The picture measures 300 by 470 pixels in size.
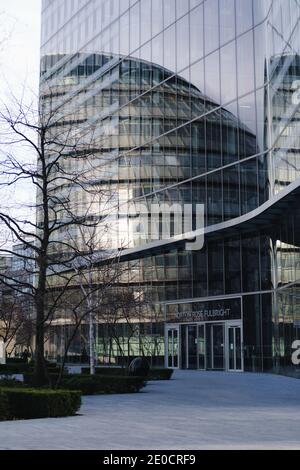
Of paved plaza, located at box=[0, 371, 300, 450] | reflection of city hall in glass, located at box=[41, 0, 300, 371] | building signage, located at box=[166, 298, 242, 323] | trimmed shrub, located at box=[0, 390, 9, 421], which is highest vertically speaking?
reflection of city hall in glass, located at box=[41, 0, 300, 371]

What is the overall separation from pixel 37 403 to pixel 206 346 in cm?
2850

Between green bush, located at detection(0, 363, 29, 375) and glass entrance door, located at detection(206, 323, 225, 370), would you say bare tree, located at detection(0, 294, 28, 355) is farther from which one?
glass entrance door, located at detection(206, 323, 225, 370)

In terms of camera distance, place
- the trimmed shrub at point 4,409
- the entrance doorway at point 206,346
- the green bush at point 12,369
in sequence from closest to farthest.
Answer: the trimmed shrub at point 4,409 → the green bush at point 12,369 → the entrance doorway at point 206,346

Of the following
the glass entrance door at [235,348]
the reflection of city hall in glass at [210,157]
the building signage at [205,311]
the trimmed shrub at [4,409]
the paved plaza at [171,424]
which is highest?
the reflection of city hall in glass at [210,157]

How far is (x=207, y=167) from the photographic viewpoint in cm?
4116

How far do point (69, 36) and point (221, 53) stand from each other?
25597mm

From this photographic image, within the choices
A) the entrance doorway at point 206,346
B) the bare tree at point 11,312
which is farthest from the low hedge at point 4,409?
the entrance doorway at point 206,346

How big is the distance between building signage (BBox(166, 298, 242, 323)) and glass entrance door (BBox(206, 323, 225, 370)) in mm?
568

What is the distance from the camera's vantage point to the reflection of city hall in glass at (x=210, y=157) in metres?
34.0

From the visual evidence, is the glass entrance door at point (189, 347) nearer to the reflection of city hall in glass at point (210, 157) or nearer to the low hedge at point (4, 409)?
the reflection of city hall in glass at point (210, 157)

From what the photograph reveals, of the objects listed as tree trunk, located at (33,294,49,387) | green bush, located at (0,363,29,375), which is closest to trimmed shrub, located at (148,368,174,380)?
green bush, located at (0,363,29,375)

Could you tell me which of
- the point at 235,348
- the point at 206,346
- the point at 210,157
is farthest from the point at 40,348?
the point at 206,346

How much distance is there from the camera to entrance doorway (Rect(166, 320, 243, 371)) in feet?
134

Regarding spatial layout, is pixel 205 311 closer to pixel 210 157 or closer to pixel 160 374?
pixel 210 157
